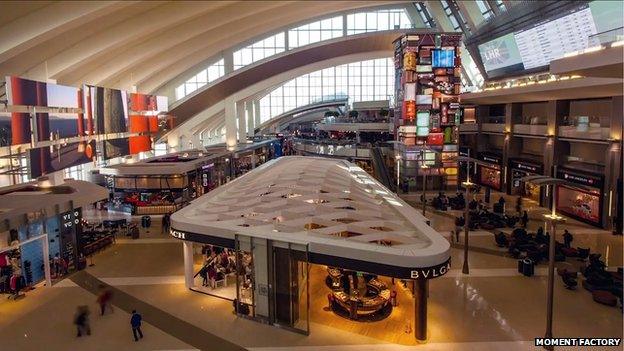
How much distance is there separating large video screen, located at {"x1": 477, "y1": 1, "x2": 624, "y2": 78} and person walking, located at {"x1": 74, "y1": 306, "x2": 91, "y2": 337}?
18.9 metres

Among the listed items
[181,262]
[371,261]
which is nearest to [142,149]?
[181,262]

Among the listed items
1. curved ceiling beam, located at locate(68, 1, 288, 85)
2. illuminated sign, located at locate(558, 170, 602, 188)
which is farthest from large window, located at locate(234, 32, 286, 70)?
illuminated sign, located at locate(558, 170, 602, 188)

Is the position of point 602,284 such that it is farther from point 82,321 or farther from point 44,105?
point 44,105

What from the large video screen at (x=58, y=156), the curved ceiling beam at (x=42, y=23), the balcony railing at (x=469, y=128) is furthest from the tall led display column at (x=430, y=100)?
the curved ceiling beam at (x=42, y=23)

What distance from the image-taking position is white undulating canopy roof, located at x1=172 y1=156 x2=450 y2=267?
37.4 feet

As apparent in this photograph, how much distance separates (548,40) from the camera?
27.2 meters

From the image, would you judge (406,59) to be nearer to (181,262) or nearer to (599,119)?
(599,119)

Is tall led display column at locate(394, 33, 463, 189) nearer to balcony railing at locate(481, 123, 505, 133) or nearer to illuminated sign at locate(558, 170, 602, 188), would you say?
balcony railing at locate(481, 123, 505, 133)

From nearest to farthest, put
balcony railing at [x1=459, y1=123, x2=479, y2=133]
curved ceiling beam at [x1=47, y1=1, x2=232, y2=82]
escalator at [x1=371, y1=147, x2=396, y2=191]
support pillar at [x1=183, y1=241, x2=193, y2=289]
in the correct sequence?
support pillar at [x1=183, y1=241, x2=193, y2=289], curved ceiling beam at [x1=47, y1=1, x2=232, y2=82], escalator at [x1=371, y1=147, x2=396, y2=191], balcony railing at [x1=459, y1=123, x2=479, y2=133]

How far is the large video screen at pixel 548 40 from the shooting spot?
841 inches

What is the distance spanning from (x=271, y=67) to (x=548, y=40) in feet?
84.0

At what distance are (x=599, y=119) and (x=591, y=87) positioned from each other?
20.7 ft

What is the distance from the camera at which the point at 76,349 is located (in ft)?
37.4

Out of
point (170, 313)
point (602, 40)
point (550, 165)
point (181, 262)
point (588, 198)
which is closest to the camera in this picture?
point (602, 40)
